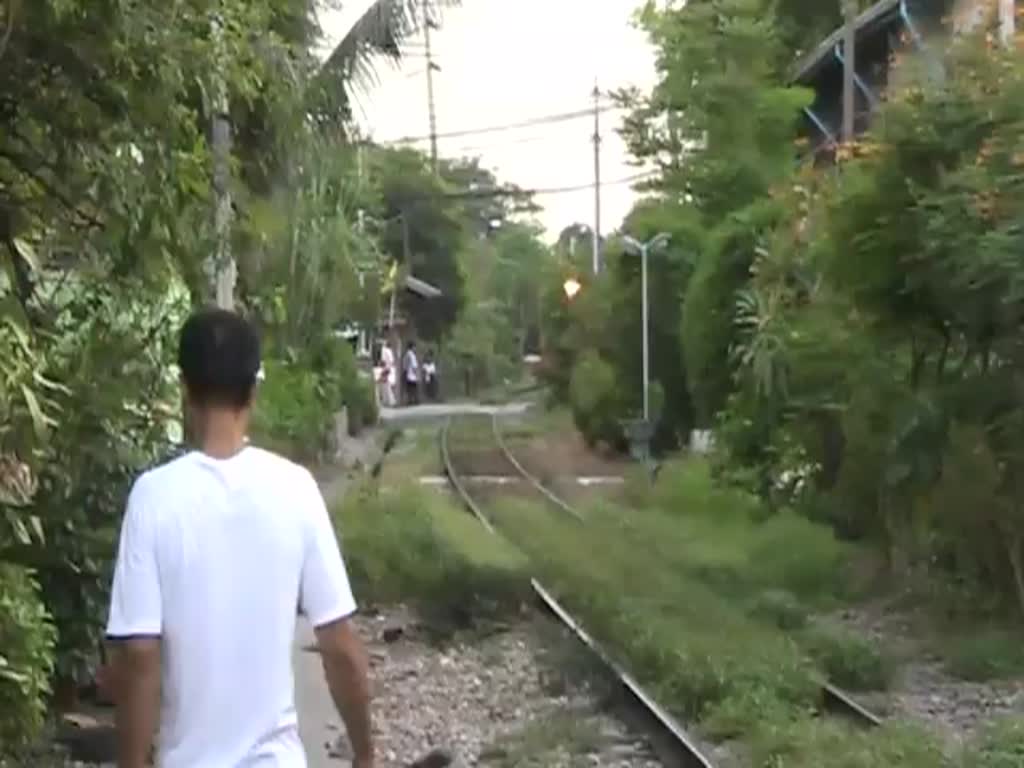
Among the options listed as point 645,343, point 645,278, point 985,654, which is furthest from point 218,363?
point 645,278

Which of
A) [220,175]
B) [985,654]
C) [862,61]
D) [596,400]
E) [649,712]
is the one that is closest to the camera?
[220,175]

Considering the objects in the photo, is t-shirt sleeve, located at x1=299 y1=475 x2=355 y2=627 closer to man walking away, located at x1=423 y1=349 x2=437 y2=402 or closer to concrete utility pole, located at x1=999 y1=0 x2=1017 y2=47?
concrete utility pole, located at x1=999 y1=0 x2=1017 y2=47

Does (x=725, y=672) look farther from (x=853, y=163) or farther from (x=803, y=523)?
(x=803, y=523)

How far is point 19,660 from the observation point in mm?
8375

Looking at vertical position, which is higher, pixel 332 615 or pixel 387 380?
pixel 332 615

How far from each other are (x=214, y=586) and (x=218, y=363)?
454 millimetres

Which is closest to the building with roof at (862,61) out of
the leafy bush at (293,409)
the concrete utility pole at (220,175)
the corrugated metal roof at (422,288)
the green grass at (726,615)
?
the leafy bush at (293,409)

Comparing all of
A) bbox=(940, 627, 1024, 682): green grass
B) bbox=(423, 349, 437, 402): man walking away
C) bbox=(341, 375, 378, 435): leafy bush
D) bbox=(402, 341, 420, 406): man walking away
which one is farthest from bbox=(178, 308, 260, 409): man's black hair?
bbox=(423, 349, 437, 402): man walking away

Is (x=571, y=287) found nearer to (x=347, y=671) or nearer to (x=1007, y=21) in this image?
(x=1007, y=21)

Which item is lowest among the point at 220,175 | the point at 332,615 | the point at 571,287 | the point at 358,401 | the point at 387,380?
the point at 358,401

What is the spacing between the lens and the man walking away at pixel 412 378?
74.1 meters

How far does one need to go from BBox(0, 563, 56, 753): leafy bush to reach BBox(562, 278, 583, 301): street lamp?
40135 millimetres

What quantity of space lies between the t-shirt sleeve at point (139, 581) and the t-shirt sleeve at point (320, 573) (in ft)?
1.05

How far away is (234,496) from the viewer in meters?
4.35
